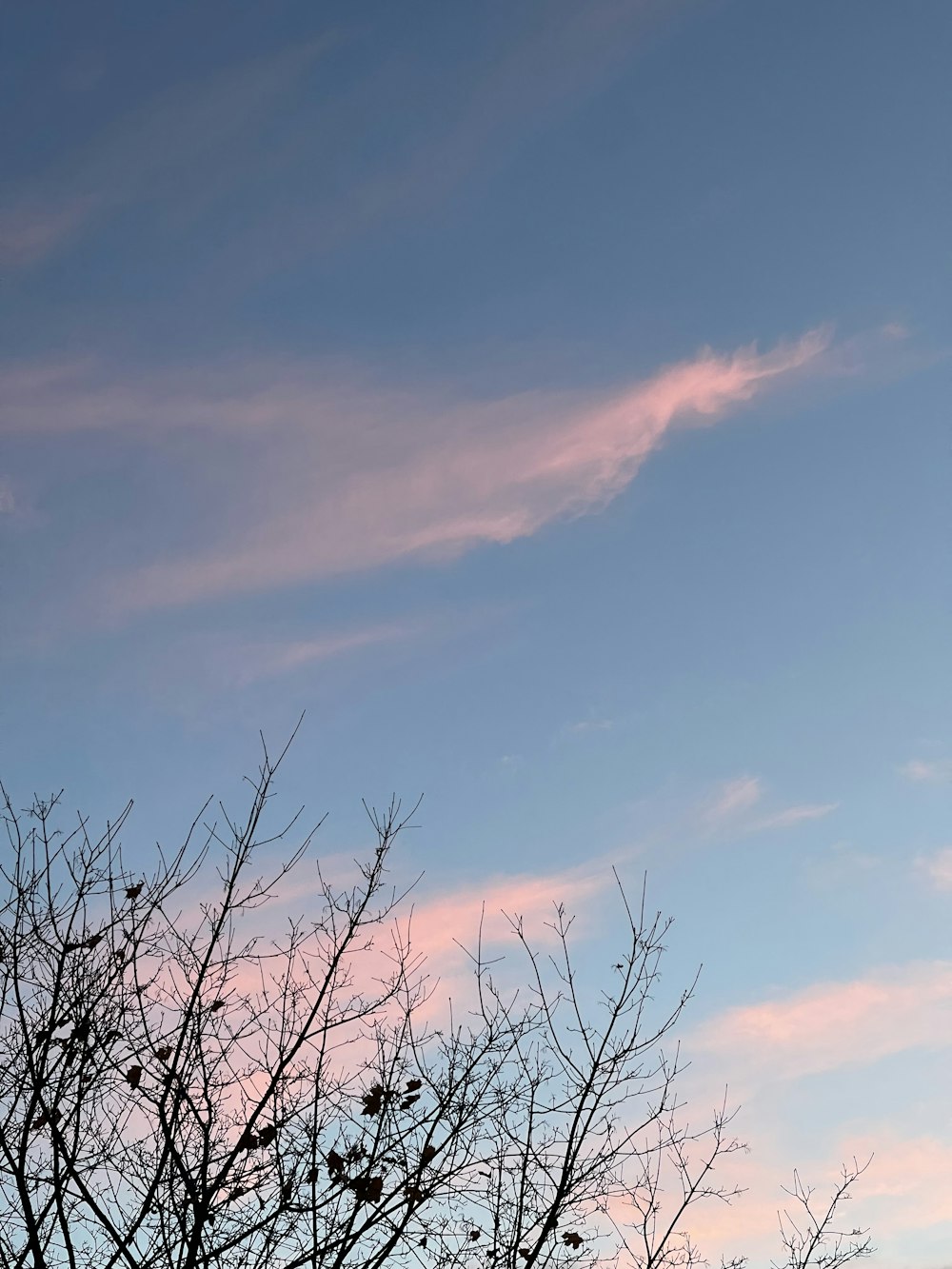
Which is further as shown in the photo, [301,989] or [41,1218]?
[301,989]

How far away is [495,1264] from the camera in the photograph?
26.5 ft

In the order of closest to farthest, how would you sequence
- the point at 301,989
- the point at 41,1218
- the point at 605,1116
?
the point at 41,1218 → the point at 301,989 → the point at 605,1116

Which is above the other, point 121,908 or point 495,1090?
point 121,908

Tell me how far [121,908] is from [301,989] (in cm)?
139

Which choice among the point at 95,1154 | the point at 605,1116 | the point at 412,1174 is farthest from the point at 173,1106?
the point at 605,1116

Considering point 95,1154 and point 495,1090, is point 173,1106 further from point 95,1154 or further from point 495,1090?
point 495,1090

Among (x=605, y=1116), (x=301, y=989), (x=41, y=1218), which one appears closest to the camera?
(x=41, y=1218)

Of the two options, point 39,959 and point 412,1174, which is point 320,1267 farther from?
point 39,959

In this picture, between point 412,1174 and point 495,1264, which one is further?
point 495,1264

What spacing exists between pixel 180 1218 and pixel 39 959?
1.86 meters

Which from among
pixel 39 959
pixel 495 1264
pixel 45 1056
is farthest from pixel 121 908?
pixel 495 1264

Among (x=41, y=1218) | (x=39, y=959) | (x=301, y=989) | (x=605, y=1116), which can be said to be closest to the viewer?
(x=41, y=1218)

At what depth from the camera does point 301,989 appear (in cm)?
783

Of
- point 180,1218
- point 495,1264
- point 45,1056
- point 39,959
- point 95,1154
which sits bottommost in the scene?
point 495,1264
